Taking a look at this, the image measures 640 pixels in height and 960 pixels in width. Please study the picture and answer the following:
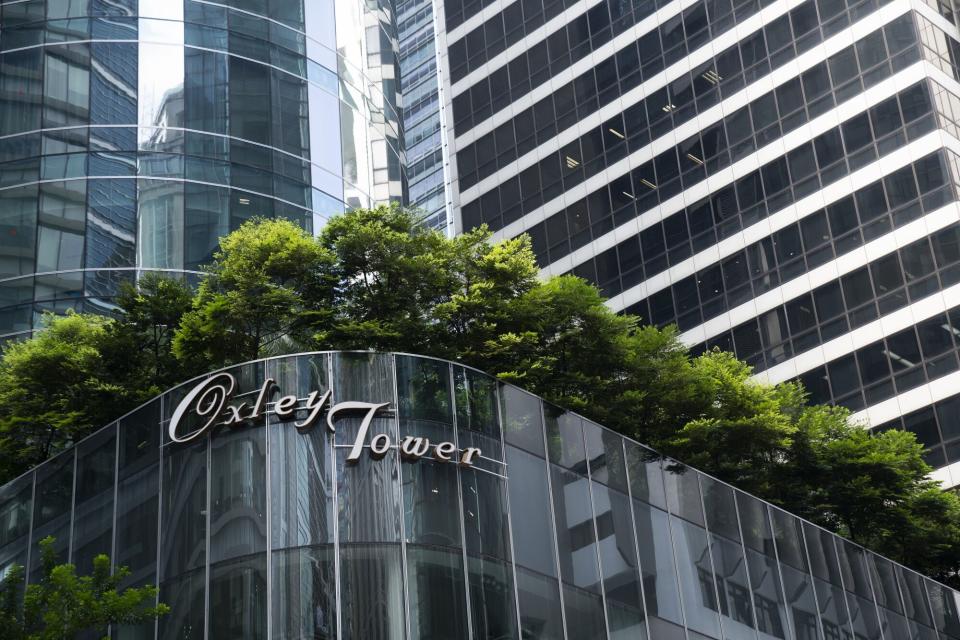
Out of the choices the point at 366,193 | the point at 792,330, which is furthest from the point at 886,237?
the point at 366,193

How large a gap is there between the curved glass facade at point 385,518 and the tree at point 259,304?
5.03 m

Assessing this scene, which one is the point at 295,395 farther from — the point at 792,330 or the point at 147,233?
the point at 792,330

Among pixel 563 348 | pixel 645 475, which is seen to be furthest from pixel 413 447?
pixel 563 348

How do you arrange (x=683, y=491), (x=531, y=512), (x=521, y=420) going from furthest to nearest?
(x=683, y=491)
(x=521, y=420)
(x=531, y=512)

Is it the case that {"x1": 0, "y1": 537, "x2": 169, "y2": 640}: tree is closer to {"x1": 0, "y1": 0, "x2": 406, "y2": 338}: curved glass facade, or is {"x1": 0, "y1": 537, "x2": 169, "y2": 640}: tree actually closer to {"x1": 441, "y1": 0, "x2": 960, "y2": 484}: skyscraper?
{"x1": 0, "y1": 0, "x2": 406, "y2": 338}: curved glass facade

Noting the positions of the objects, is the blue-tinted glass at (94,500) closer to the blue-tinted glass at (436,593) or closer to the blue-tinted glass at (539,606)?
the blue-tinted glass at (436,593)

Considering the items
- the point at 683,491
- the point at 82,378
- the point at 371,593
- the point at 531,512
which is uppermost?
the point at 82,378

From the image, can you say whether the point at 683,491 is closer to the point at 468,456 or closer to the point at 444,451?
the point at 468,456

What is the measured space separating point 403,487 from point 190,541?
4024mm

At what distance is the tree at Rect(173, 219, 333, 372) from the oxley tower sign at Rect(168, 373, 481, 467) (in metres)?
5.91

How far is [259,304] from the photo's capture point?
35.3 meters

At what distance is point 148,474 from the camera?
29.6 m

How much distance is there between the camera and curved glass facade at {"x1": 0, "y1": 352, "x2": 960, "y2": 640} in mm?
27422

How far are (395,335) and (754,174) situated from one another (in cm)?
3175
